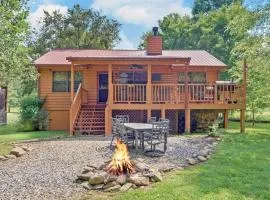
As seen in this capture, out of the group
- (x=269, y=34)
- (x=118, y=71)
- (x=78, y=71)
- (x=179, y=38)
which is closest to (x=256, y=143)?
(x=269, y=34)

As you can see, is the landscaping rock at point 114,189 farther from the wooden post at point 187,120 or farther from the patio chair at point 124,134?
the wooden post at point 187,120

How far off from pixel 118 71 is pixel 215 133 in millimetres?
6979

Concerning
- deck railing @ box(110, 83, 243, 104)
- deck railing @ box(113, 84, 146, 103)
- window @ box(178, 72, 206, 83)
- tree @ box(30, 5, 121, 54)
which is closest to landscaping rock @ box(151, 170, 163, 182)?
deck railing @ box(110, 83, 243, 104)

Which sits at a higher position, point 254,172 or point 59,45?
point 59,45

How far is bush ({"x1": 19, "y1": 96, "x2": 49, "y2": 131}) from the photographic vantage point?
59.4 ft

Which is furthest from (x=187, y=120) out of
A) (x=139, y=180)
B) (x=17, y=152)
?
(x=139, y=180)

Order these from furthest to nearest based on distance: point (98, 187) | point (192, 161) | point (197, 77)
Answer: point (197, 77), point (192, 161), point (98, 187)

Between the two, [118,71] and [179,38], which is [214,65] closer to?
[118,71]

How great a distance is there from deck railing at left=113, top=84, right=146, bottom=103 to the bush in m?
4.10

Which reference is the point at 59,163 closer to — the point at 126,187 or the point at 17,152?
the point at 17,152

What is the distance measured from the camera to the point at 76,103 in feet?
54.9

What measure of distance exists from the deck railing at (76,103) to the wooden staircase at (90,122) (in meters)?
0.32

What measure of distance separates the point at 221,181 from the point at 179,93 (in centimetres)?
939

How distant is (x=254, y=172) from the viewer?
822cm
